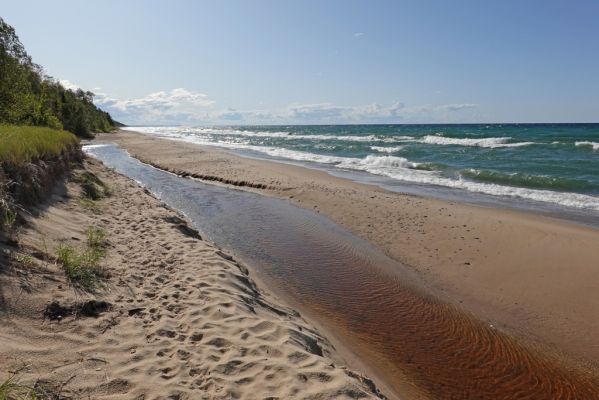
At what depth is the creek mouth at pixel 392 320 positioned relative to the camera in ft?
14.8

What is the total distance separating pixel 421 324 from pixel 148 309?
4.04 metres

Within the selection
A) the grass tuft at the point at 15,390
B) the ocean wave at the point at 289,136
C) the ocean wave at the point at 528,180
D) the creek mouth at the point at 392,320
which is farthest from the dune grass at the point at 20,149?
the ocean wave at the point at 289,136

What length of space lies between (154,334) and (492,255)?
7.45 metres

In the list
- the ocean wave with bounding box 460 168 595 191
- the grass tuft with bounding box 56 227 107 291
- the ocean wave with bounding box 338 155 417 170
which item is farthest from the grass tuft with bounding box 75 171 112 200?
the ocean wave with bounding box 460 168 595 191

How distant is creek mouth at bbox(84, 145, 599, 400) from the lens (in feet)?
14.8

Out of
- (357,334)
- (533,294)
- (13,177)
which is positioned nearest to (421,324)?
(357,334)

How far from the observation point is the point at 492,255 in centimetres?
841

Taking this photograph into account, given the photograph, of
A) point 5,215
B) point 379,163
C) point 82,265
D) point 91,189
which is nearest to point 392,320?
point 82,265

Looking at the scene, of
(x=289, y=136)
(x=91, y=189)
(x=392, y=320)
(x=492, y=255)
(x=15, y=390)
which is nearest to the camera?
(x=15, y=390)

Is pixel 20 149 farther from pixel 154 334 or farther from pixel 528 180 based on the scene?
pixel 528 180

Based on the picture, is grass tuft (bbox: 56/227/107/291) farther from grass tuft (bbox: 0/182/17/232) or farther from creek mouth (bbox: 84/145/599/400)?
creek mouth (bbox: 84/145/599/400)

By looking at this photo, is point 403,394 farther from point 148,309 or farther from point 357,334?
point 148,309

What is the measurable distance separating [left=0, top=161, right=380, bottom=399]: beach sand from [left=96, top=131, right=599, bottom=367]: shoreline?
3460 mm

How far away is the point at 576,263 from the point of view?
7840 millimetres
